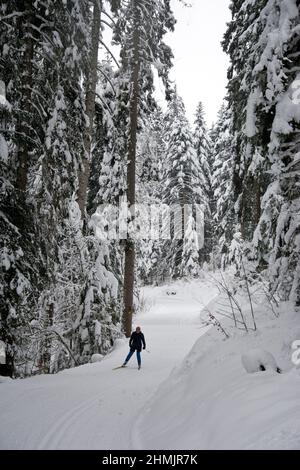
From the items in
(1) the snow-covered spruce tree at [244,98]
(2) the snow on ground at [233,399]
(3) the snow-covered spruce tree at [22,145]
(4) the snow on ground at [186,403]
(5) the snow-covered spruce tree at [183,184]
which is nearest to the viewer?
(2) the snow on ground at [233,399]

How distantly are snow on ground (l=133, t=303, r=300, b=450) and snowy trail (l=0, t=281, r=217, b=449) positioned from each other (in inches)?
23.6

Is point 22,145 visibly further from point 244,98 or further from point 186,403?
point 186,403

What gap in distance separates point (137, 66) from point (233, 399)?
51.7 feet

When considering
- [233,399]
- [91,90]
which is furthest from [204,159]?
[233,399]

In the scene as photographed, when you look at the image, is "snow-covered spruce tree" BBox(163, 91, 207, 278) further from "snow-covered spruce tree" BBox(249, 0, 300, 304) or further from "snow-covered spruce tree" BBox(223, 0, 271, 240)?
"snow-covered spruce tree" BBox(249, 0, 300, 304)

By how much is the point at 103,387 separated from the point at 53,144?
251 inches

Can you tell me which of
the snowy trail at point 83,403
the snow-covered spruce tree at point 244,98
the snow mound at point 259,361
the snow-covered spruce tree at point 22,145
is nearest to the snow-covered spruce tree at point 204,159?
the snowy trail at point 83,403

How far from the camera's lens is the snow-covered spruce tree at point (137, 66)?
16.3 meters

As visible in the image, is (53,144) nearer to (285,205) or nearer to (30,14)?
(30,14)

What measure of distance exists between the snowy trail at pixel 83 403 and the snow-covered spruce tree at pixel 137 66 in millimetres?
3167

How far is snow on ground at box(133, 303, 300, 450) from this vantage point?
4.13 meters

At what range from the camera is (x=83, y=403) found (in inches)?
329

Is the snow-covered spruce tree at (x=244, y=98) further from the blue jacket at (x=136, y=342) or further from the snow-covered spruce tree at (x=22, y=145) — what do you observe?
the blue jacket at (x=136, y=342)

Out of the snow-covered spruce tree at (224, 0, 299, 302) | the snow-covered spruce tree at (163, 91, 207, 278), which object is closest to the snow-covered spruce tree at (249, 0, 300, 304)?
the snow-covered spruce tree at (224, 0, 299, 302)
